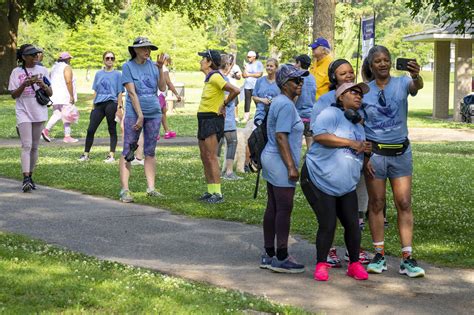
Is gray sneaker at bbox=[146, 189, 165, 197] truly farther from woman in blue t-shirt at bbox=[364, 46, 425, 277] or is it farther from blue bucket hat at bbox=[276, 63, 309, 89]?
woman in blue t-shirt at bbox=[364, 46, 425, 277]

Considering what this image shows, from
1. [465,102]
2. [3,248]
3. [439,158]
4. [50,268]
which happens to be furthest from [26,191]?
[465,102]

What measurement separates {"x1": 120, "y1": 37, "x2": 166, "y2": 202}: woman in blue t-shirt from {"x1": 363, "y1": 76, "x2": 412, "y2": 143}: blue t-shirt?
4218mm

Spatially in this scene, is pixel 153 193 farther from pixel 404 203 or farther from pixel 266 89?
pixel 404 203

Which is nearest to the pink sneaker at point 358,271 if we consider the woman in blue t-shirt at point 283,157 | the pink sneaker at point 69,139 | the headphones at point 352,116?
the woman in blue t-shirt at point 283,157

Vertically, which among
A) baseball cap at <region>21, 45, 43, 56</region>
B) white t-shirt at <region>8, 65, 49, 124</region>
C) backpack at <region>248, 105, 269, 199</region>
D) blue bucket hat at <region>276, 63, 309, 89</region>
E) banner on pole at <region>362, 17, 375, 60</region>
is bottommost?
backpack at <region>248, 105, 269, 199</region>

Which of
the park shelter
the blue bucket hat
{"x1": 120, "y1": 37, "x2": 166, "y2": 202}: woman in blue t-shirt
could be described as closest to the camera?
the blue bucket hat

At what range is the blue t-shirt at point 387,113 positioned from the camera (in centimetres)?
791

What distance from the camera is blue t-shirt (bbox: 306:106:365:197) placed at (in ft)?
24.8

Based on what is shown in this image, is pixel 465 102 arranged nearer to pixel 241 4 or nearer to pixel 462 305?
pixel 241 4

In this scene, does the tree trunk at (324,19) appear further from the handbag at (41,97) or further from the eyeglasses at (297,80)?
the eyeglasses at (297,80)

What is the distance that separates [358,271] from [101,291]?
7.12 ft

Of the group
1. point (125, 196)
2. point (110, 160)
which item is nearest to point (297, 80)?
point (125, 196)

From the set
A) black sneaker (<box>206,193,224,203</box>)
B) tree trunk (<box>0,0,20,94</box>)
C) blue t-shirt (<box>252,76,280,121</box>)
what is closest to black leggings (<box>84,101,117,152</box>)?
blue t-shirt (<box>252,76,280,121</box>)

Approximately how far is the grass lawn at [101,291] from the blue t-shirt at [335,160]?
1237mm
